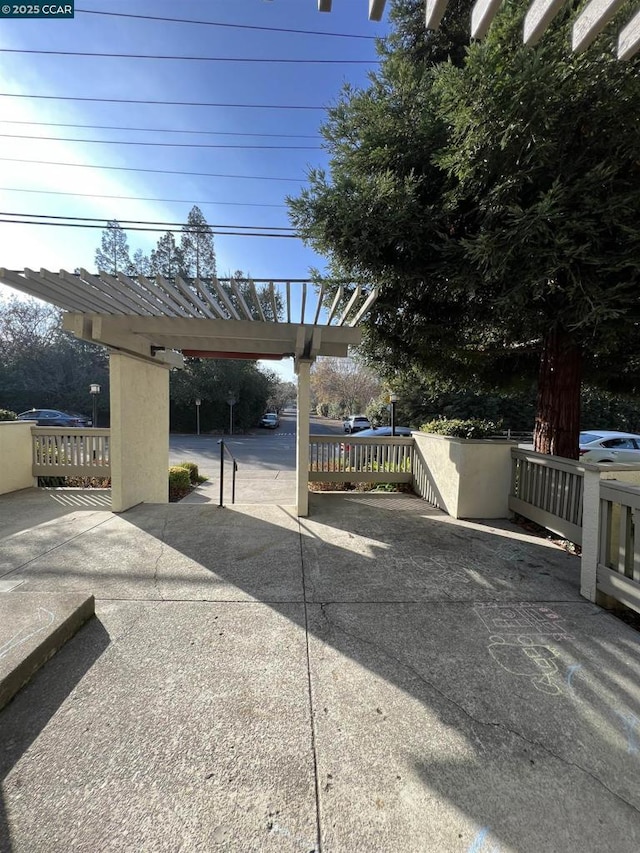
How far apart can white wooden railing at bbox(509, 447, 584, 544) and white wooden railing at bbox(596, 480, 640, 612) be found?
3.32 ft

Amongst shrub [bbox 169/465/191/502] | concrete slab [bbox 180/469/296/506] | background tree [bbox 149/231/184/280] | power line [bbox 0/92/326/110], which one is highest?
background tree [bbox 149/231/184/280]

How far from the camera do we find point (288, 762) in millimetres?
1545

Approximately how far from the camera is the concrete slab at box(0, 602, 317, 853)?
1.28 metres

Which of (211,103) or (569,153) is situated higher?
(211,103)

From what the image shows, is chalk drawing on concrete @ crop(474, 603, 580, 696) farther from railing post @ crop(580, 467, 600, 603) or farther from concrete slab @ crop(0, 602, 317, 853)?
concrete slab @ crop(0, 602, 317, 853)

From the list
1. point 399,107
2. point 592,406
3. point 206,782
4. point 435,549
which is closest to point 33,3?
point 399,107

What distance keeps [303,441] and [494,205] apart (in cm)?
343

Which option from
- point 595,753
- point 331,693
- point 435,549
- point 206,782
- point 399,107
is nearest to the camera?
point 206,782

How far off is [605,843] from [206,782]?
1401 mm

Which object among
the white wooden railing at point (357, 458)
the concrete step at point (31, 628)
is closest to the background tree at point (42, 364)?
the white wooden railing at point (357, 458)

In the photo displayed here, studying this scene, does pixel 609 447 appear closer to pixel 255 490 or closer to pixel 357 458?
pixel 357 458

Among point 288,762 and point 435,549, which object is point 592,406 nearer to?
point 435,549

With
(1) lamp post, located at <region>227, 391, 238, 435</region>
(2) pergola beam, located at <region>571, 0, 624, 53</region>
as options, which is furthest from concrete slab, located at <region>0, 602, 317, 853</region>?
(1) lamp post, located at <region>227, 391, 238, 435</region>

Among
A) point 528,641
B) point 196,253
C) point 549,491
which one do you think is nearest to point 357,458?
point 549,491
